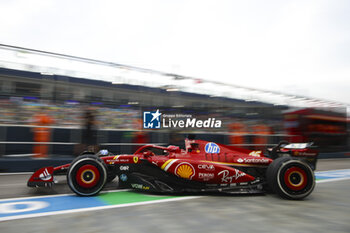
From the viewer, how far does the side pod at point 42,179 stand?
4402 mm

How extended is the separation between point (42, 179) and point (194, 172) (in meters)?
2.65

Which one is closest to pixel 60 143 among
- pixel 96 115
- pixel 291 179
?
pixel 96 115

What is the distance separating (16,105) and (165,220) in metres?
6.96

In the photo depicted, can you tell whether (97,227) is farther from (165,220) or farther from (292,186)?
(292,186)

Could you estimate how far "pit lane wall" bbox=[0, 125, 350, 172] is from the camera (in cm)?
762

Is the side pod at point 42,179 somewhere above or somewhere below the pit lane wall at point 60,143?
below

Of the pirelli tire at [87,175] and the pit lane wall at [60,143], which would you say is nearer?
the pirelli tire at [87,175]

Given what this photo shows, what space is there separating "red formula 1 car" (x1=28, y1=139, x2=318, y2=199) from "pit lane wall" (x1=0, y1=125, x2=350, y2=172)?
12.7 ft

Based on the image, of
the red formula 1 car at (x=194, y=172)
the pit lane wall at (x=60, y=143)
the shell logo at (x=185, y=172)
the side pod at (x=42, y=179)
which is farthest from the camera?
the pit lane wall at (x=60, y=143)

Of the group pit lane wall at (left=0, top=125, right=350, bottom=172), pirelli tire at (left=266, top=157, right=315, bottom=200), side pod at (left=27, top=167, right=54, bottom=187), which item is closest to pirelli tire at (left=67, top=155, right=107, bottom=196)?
side pod at (left=27, top=167, right=54, bottom=187)

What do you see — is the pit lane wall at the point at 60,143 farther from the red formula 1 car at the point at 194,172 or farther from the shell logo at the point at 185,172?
the shell logo at the point at 185,172

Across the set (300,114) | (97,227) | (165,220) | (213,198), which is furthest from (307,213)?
(300,114)

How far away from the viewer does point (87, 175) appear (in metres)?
4.49

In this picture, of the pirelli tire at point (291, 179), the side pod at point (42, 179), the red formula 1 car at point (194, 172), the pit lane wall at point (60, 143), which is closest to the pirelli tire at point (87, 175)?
the red formula 1 car at point (194, 172)
